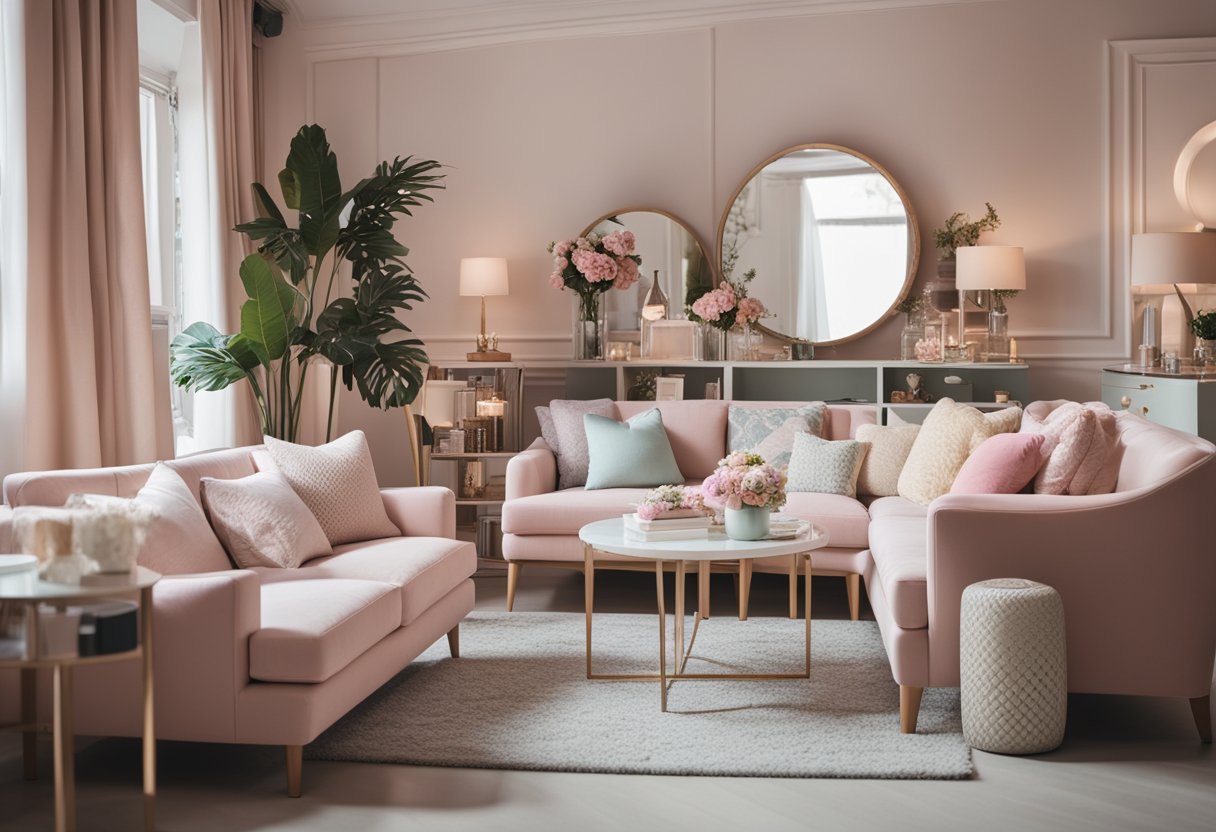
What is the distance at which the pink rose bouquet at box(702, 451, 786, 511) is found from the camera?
11.4 feet

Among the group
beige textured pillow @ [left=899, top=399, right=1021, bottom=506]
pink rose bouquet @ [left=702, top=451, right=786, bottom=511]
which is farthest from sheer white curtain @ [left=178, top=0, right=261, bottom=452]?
beige textured pillow @ [left=899, top=399, right=1021, bottom=506]

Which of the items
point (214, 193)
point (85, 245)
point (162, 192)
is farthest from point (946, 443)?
point (162, 192)

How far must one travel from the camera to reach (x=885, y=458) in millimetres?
4887

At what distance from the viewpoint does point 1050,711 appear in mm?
3010

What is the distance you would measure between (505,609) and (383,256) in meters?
1.79

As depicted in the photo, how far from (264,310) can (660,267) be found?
2.23 meters

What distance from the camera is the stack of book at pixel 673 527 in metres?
3.54

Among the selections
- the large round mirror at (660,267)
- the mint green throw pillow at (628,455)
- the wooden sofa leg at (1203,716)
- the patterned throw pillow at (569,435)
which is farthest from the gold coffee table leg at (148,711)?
the large round mirror at (660,267)

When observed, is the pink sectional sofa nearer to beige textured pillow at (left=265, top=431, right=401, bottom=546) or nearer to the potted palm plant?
beige textured pillow at (left=265, top=431, right=401, bottom=546)

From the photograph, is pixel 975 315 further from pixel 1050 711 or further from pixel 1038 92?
pixel 1050 711

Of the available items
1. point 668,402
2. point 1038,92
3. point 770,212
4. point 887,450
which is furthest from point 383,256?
point 1038,92

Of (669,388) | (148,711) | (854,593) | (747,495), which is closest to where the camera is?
(148,711)

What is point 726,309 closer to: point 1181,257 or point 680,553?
point 1181,257

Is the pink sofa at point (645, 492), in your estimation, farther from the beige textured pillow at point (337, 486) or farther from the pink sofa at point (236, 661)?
the pink sofa at point (236, 661)
